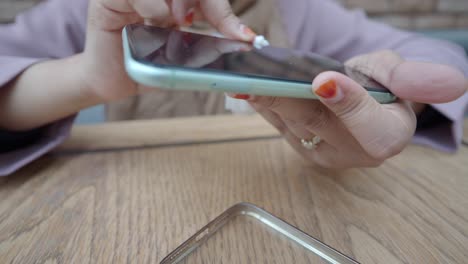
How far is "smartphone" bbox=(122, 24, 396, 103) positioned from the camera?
0.37ft

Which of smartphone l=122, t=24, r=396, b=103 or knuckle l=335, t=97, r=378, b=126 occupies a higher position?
smartphone l=122, t=24, r=396, b=103

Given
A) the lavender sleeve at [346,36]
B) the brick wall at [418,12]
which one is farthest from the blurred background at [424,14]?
the lavender sleeve at [346,36]

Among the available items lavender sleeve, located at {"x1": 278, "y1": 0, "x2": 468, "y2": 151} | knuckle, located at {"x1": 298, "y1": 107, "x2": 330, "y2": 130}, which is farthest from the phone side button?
lavender sleeve, located at {"x1": 278, "y1": 0, "x2": 468, "y2": 151}

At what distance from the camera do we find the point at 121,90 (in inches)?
13.1

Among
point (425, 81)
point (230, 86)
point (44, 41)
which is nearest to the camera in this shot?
point (230, 86)

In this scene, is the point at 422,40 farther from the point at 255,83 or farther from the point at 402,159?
the point at 255,83

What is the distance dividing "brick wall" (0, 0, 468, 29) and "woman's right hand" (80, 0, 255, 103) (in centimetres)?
91

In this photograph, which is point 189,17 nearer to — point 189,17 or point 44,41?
point 189,17

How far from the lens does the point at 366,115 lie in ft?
0.64

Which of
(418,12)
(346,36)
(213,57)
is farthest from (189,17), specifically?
(418,12)

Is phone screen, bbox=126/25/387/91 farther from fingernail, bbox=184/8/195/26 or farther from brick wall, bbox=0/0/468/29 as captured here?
brick wall, bbox=0/0/468/29

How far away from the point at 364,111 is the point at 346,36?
39 centimetres

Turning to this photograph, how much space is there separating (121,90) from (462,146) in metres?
0.37

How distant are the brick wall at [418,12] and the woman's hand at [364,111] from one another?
0.94 meters
